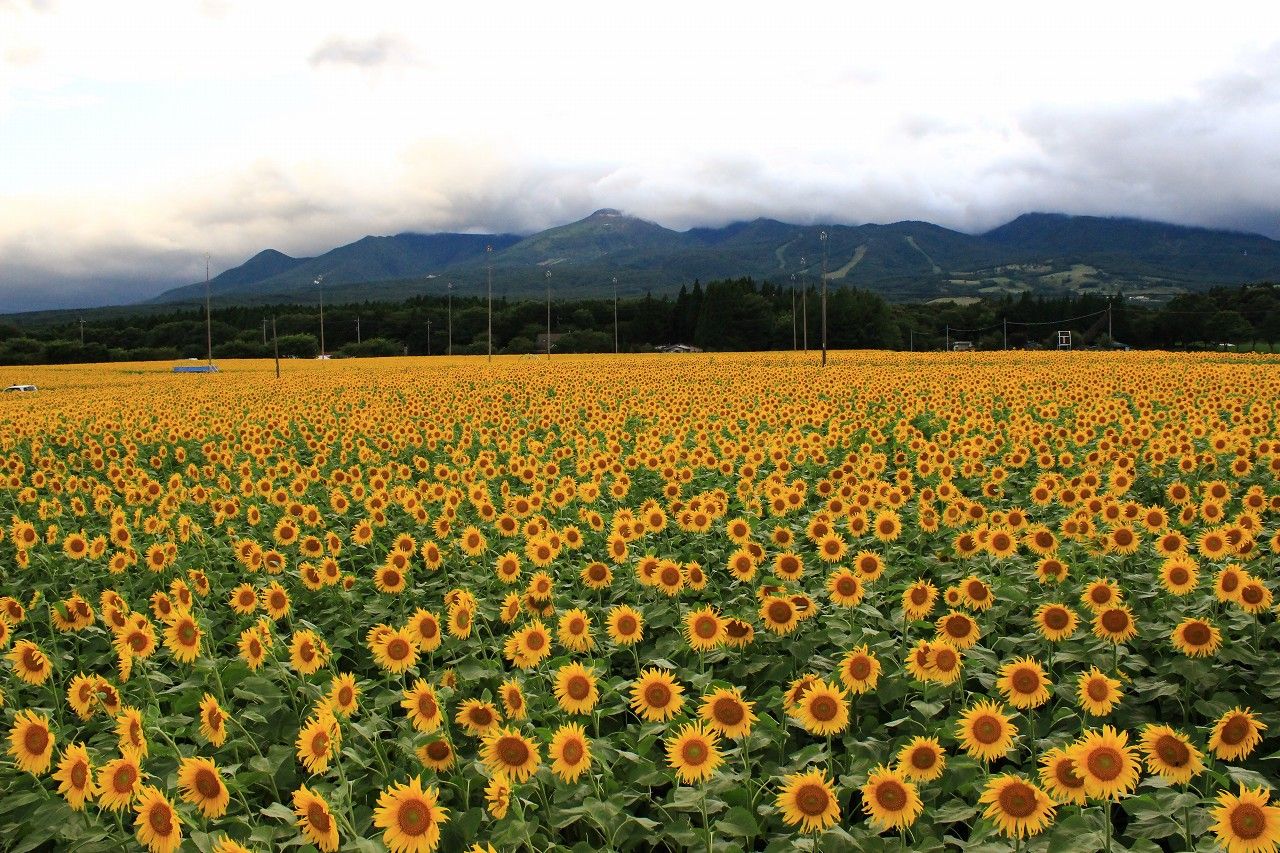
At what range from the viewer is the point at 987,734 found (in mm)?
3807

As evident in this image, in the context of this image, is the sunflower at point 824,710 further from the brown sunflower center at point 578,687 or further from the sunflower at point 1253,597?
the sunflower at point 1253,597

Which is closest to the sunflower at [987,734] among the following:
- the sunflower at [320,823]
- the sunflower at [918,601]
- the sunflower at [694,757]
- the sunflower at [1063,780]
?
the sunflower at [1063,780]

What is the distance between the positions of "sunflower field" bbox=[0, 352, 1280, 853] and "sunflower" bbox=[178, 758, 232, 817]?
2 centimetres

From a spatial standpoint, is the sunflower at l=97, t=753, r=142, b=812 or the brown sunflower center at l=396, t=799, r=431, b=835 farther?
the sunflower at l=97, t=753, r=142, b=812

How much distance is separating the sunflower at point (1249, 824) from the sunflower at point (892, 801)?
1.05m

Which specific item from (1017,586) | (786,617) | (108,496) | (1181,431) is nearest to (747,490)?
(1017,586)

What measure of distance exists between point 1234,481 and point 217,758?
34.5 feet

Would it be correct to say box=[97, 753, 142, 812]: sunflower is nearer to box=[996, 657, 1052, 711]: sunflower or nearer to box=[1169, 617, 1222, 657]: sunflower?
box=[996, 657, 1052, 711]: sunflower

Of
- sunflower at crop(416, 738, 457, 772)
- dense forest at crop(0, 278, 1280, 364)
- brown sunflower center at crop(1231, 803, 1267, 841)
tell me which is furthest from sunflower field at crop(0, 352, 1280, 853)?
dense forest at crop(0, 278, 1280, 364)

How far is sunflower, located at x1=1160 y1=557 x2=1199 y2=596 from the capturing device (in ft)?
17.9

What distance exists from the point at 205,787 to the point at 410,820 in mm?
1119

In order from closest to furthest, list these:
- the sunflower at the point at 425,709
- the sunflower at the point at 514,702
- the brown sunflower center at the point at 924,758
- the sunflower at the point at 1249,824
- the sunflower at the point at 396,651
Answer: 1. the sunflower at the point at 1249,824
2. the brown sunflower center at the point at 924,758
3. the sunflower at the point at 514,702
4. the sunflower at the point at 425,709
5. the sunflower at the point at 396,651

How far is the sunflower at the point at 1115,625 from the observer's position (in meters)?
4.85

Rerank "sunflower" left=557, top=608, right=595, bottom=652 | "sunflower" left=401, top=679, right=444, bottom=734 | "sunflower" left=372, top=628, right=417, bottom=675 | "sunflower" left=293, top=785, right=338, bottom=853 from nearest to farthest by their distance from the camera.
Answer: "sunflower" left=293, top=785, right=338, bottom=853 → "sunflower" left=401, top=679, right=444, bottom=734 → "sunflower" left=372, top=628, right=417, bottom=675 → "sunflower" left=557, top=608, right=595, bottom=652
